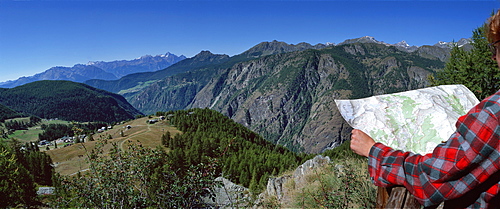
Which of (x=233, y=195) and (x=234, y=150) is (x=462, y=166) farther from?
(x=234, y=150)

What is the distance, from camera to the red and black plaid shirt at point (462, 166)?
4.56ft

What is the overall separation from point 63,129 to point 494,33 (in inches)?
8145

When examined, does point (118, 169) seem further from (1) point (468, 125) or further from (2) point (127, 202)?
(1) point (468, 125)

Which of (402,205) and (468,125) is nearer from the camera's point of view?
(468,125)

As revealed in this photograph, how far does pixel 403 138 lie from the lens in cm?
212

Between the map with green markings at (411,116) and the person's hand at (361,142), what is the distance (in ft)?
0.30

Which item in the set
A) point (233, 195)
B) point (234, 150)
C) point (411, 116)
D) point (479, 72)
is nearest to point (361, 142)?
point (411, 116)

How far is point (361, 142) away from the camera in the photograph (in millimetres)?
2133

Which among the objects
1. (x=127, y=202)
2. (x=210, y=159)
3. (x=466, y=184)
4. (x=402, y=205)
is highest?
(x=466, y=184)

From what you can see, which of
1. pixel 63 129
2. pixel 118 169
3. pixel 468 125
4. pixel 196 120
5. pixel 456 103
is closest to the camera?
pixel 468 125

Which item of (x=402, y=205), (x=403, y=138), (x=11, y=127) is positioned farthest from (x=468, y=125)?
(x=11, y=127)

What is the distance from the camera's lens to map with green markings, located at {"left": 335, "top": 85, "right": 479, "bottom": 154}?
2.08 metres

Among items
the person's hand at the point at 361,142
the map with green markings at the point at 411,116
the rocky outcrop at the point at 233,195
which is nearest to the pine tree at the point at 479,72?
the rocky outcrop at the point at 233,195

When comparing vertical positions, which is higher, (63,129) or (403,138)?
(403,138)
